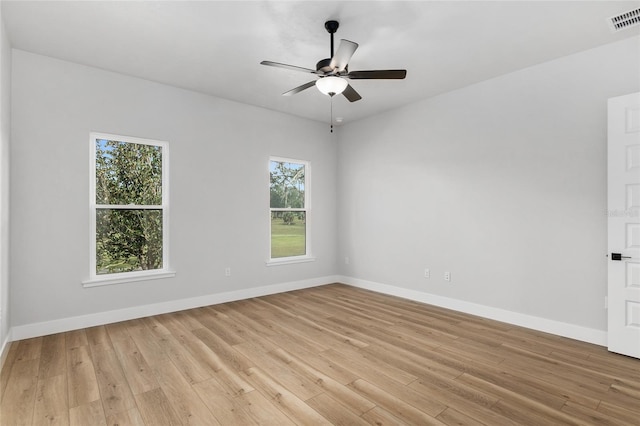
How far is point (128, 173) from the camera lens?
13.7ft

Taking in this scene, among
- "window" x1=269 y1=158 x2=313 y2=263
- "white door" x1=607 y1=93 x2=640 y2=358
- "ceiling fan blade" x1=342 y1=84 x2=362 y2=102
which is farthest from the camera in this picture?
"window" x1=269 y1=158 x2=313 y2=263

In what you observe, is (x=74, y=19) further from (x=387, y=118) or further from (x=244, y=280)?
(x=387, y=118)

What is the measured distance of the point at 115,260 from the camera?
4074 mm

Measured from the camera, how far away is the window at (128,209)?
13.0 ft

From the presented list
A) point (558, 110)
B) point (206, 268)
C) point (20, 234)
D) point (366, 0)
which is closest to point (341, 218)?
point (206, 268)

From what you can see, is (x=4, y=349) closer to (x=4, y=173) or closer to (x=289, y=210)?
(x=4, y=173)

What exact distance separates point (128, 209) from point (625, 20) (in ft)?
17.9

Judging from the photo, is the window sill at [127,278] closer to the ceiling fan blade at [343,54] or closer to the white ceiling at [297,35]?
the white ceiling at [297,35]

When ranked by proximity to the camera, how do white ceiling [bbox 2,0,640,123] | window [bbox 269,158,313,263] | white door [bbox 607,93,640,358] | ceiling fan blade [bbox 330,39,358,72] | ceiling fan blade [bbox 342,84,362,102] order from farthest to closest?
window [bbox 269,158,313,263]
ceiling fan blade [bbox 342,84,362,102]
white door [bbox 607,93,640,358]
white ceiling [bbox 2,0,640,123]
ceiling fan blade [bbox 330,39,358,72]

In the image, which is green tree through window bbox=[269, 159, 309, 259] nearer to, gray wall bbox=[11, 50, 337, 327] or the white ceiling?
gray wall bbox=[11, 50, 337, 327]

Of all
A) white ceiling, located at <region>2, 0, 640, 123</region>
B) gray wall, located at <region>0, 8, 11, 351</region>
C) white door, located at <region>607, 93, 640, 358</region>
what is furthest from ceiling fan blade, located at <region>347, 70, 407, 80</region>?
gray wall, located at <region>0, 8, 11, 351</region>

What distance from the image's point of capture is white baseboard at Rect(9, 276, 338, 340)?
3.47m

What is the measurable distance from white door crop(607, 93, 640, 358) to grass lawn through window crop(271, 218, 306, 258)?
4192 mm

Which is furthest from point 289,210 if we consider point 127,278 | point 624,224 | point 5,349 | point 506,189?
point 624,224
